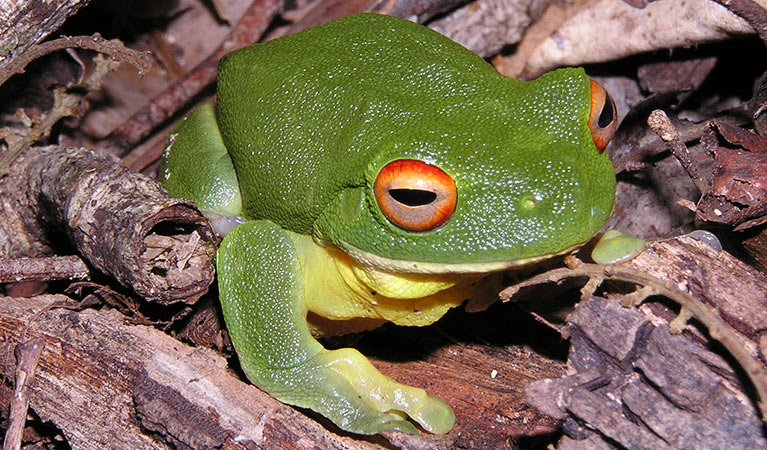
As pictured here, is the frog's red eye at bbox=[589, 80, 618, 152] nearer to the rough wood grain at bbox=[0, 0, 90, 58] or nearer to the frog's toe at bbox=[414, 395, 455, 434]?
the frog's toe at bbox=[414, 395, 455, 434]

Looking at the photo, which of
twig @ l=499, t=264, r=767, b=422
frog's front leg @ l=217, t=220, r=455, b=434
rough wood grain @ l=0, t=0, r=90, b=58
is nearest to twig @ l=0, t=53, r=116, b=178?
rough wood grain @ l=0, t=0, r=90, b=58

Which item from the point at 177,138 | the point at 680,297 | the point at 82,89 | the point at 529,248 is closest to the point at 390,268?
the point at 529,248

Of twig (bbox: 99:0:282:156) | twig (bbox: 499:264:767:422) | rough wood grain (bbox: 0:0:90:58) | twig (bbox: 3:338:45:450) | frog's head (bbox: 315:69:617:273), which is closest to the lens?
twig (bbox: 499:264:767:422)

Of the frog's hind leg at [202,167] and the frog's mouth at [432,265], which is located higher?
the frog's hind leg at [202,167]

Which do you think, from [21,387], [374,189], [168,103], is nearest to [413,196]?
[374,189]

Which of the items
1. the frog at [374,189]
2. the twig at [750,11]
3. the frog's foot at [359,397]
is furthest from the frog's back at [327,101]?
the twig at [750,11]

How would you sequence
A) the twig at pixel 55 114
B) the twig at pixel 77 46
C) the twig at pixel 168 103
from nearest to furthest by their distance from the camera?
the twig at pixel 77 46 < the twig at pixel 55 114 < the twig at pixel 168 103

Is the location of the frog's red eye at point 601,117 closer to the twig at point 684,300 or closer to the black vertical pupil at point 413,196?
the twig at point 684,300


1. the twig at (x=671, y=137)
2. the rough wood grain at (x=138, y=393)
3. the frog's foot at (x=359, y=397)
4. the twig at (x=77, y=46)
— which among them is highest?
the twig at (x=77, y=46)
